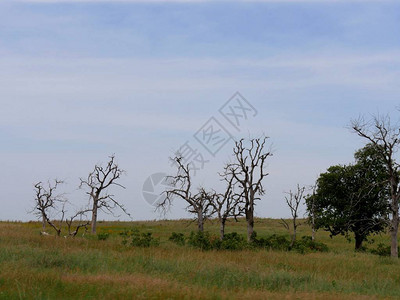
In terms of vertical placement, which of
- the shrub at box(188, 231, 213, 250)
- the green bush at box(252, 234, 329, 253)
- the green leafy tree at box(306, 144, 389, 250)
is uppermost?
the green leafy tree at box(306, 144, 389, 250)

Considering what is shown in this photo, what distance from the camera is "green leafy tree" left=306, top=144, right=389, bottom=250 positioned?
33.6 metres

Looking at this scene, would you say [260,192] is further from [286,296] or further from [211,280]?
[286,296]

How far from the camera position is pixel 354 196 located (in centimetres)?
3425

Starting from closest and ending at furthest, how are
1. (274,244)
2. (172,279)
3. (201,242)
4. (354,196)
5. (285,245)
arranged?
1. (172,279)
2. (201,242)
3. (285,245)
4. (274,244)
5. (354,196)

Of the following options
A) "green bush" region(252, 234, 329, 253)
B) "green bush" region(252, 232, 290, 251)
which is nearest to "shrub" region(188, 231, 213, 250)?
"green bush" region(252, 234, 329, 253)

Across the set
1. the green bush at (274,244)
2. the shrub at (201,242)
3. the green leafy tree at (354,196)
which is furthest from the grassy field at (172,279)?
the green leafy tree at (354,196)

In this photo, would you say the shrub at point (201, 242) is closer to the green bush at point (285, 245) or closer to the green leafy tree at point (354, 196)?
the green bush at point (285, 245)

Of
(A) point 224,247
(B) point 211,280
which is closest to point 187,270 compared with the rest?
(B) point 211,280

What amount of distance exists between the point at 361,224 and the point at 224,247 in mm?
15314

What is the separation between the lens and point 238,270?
46.8ft

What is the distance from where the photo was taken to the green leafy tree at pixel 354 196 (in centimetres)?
3359

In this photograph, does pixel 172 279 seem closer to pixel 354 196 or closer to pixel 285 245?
pixel 285 245

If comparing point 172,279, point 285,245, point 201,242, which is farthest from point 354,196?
point 172,279

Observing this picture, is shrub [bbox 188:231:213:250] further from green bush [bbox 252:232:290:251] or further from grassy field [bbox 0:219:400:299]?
grassy field [bbox 0:219:400:299]
